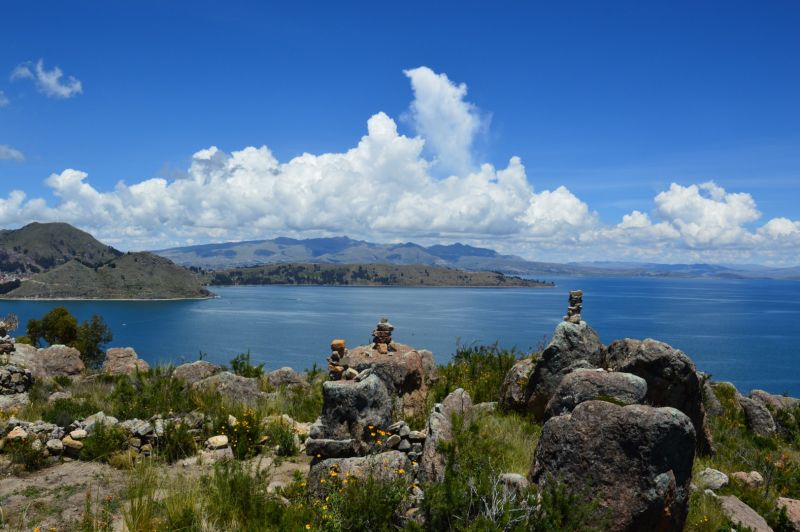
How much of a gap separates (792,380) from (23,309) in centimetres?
22554

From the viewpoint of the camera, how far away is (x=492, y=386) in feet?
57.4

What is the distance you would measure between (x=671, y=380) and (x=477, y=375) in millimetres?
7150

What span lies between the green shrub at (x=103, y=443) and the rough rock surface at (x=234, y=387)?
15.8 feet

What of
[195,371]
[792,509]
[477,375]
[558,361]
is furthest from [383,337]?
[195,371]

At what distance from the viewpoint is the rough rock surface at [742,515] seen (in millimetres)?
8624

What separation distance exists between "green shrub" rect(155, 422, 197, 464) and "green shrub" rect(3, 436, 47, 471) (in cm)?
215

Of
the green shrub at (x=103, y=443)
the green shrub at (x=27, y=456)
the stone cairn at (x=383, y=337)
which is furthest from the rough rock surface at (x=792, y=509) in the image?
the green shrub at (x=27, y=456)

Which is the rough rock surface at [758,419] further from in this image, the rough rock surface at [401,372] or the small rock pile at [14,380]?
the small rock pile at [14,380]

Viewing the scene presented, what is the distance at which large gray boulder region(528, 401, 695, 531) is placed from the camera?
23.4 ft

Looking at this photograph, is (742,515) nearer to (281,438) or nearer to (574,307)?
(281,438)

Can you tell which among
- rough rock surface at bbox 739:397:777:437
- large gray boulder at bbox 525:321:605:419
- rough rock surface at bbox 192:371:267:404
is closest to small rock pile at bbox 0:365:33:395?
rough rock surface at bbox 192:371:267:404

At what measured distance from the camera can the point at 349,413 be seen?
979 cm

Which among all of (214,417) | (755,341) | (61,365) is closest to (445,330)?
(755,341)

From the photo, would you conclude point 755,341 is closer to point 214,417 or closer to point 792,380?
point 792,380
